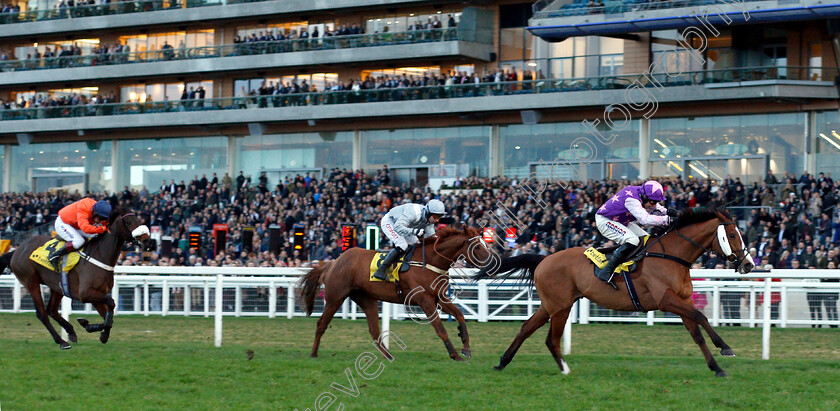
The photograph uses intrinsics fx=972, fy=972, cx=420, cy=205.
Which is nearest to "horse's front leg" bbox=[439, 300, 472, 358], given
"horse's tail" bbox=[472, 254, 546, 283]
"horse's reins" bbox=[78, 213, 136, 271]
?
"horse's tail" bbox=[472, 254, 546, 283]

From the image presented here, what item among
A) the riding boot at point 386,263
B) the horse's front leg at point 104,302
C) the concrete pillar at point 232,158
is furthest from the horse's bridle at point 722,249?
the concrete pillar at point 232,158

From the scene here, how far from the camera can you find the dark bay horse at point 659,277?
8422 mm

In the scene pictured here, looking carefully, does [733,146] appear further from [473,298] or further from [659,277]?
[659,277]

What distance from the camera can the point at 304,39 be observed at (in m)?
32.5

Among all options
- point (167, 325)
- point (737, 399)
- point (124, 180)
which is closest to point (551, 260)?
point (737, 399)

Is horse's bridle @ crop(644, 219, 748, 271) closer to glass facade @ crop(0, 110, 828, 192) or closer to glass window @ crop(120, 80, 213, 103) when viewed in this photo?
glass facade @ crop(0, 110, 828, 192)

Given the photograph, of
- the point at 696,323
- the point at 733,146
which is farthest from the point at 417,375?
the point at 733,146

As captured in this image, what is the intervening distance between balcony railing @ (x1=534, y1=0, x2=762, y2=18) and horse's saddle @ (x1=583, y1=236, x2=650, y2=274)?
53.6 feet

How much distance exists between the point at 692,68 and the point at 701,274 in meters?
14.3

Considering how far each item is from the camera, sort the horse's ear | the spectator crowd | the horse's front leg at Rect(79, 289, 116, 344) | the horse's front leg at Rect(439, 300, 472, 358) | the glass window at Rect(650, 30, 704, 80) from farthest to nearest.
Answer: the glass window at Rect(650, 30, 704, 80), the spectator crowd, the horse's ear, the horse's front leg at Rect(79, 289, 116, 344), the horse's front leg at Rect(439, 300, 472, 358)

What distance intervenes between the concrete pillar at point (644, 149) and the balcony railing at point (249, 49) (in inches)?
250

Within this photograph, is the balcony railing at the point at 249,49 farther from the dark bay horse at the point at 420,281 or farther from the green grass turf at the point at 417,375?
the dark bay horse at the point at 420,281

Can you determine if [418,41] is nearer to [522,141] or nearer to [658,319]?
[522,141]

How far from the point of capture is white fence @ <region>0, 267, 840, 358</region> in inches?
527
